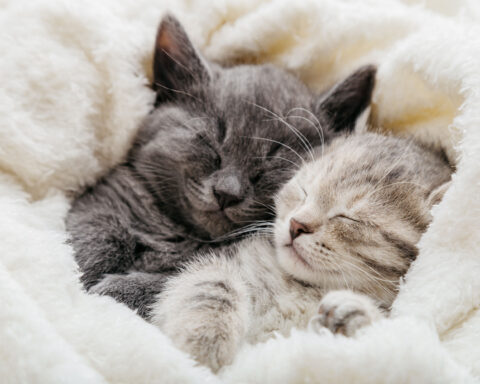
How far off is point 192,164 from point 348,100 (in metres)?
0.53

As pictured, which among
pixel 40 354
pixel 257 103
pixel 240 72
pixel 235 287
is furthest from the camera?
pixel 240 72

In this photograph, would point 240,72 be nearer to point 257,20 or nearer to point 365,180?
point 257,20

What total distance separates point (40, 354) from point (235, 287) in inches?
16.5

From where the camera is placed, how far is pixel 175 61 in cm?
141

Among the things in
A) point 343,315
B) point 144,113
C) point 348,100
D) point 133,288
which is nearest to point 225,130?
point 144,113

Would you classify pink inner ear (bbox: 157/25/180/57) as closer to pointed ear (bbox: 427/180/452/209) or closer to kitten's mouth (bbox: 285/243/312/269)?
kitten's mouth (bbox: 285/243/312/269)

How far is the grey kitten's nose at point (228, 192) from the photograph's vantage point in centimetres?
114

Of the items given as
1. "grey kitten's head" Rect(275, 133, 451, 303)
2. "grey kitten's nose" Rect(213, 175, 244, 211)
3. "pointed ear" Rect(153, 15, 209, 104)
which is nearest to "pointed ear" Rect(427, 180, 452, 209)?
"grey kitten's head" Rect(275, 133, 451, 303)

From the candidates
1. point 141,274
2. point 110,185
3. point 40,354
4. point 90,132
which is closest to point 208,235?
point 141,274

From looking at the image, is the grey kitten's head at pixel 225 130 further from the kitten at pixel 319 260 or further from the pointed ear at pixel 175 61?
the kitten at pixel 319 260

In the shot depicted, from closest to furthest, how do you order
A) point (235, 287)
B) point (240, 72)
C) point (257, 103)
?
point (235, 287) → point (257, 103) → point (240, 72)

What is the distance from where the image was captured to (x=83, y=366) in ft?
2.40

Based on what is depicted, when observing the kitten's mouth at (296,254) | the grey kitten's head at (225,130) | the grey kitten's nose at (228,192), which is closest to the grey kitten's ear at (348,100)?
the grey kitten's head at (225,130)

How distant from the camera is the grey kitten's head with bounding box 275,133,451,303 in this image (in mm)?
974
